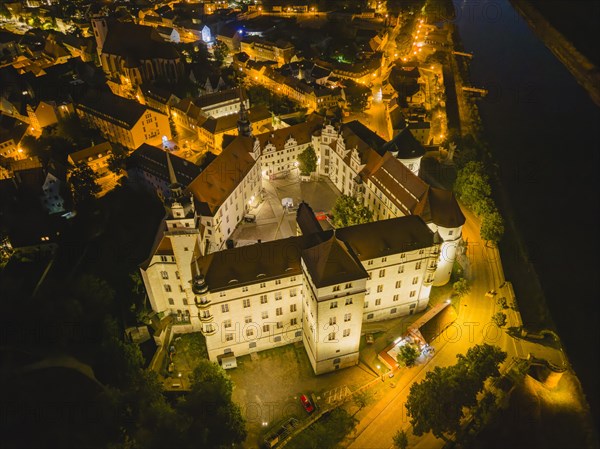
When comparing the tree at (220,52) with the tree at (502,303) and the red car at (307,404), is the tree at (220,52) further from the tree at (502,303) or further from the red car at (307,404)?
the red car at (307,404)

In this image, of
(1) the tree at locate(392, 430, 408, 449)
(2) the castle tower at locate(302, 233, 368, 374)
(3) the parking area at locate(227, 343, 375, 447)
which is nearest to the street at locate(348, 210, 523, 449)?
(1) the tree at locate(392, 430, 408, 449)

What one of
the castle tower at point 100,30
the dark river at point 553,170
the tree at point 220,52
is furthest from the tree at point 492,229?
the castle tower at point 100,30

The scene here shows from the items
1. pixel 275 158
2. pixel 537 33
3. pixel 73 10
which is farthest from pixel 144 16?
pixel 537 33

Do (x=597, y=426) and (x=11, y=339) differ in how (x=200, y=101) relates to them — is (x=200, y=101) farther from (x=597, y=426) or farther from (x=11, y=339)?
(x=597, y=426)

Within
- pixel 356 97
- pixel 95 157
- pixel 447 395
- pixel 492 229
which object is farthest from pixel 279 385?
pixel 356 97

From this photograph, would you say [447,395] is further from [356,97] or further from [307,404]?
[356,97]
